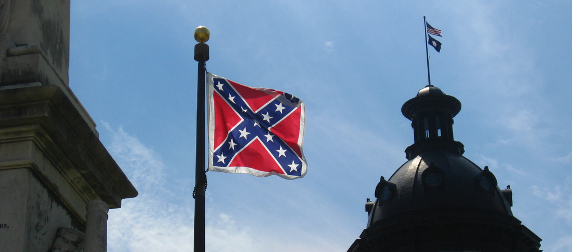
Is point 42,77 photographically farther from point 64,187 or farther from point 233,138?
point 233,138

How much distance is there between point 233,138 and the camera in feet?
36.3

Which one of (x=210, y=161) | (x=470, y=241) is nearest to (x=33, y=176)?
(x=210, y=161)

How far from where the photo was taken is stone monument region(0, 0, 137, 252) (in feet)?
24.7

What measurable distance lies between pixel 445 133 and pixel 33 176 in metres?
54.4

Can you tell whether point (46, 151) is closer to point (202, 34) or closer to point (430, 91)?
point (202, 34)

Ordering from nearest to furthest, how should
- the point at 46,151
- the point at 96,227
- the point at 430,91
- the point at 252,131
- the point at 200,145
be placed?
the point at 46,151
the point at 96,227
the point at 200,145
the point at 252,131
the point at 430,91

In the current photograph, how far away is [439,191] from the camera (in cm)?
5478

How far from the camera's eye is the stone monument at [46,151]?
7.54m

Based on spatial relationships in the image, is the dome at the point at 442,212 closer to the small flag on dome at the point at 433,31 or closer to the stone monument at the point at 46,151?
the small flag on dome at the point at 433,31

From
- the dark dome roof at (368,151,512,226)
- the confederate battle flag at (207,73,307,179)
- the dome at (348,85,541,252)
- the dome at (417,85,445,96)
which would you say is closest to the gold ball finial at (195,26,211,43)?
the confederate battle flag at (207,73,307,179)

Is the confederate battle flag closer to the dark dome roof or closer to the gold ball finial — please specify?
the gold ball finial

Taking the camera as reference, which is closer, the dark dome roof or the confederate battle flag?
the confederate battle flag

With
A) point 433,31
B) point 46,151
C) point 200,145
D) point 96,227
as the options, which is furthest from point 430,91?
point 46,151

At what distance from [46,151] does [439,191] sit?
4793 cm
